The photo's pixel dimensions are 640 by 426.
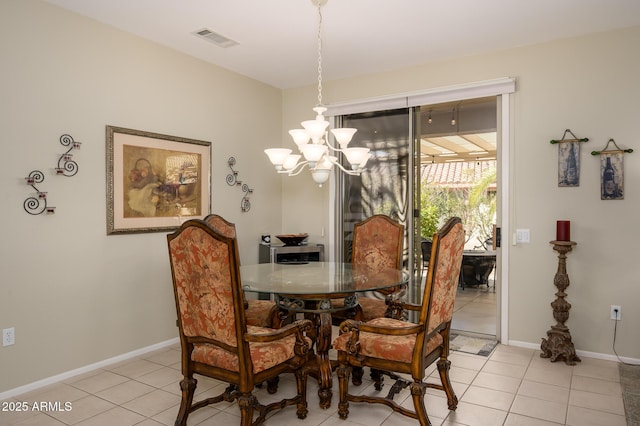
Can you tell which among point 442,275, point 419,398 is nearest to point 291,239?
point 442,275

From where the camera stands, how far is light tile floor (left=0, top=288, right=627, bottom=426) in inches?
97.5

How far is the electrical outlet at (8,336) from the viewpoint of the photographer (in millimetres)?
2777

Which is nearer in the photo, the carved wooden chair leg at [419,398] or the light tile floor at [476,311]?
the carved wooden chair leg at [419,398]

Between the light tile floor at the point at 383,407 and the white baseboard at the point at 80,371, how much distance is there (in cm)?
5

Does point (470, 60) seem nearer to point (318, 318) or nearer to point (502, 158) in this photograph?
point (502, 158)

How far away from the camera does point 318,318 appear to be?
9.73ft

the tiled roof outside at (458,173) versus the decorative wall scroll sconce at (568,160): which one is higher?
the tiled roof outside at (458,173)

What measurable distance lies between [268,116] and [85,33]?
6.97 ft

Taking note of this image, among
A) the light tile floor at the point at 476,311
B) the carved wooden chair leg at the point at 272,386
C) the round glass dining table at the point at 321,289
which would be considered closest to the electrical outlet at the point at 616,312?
the light tile floor at the point at 476,311

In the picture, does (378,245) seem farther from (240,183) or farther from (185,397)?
(185,397)

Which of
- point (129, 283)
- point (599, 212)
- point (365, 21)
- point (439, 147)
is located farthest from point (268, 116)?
point (439, 147)

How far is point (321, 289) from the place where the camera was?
2451 millimetres

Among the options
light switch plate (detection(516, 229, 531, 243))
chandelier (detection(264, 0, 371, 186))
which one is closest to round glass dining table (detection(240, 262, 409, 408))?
chandelier (detection(264, 0, 371, 186))

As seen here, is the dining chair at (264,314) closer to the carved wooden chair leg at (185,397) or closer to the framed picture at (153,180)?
the carved wooden chair leg at (185,397)
